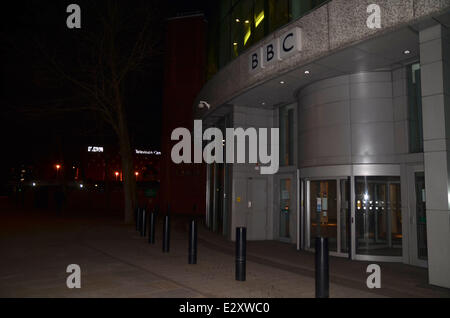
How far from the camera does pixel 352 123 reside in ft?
34.7

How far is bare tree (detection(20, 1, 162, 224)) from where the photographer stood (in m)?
18.5

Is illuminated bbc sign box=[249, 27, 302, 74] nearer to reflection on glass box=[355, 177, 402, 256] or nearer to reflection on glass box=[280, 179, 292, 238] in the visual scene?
reflection on glass box=[355, 177, 402, 256]

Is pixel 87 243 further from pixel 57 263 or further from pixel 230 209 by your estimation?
pixel 230 209

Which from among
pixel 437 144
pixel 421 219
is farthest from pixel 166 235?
pixel 437 144

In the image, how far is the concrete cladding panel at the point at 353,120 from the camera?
1028cm

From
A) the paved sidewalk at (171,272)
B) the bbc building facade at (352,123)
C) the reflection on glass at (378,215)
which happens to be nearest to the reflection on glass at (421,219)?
the bbc building facade at (352,123)

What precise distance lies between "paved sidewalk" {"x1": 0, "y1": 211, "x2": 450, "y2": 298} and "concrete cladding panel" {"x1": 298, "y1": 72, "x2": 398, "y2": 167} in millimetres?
2962

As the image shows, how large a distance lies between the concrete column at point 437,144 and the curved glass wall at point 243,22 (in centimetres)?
342

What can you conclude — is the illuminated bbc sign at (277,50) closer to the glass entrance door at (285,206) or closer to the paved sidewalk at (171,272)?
the glass entrance door at (285,206)

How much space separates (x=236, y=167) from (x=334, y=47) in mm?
6496

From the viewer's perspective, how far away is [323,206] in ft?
38.7

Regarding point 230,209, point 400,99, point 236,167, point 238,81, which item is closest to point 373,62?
point 400,99

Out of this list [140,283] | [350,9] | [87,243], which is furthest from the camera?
[87,243]

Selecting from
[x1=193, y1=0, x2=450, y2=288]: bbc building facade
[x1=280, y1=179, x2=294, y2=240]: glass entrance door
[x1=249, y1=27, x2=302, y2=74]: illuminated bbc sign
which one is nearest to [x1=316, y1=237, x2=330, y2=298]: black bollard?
[x1=193, y1=0, x2=450, y2=288]: bbc building facade
